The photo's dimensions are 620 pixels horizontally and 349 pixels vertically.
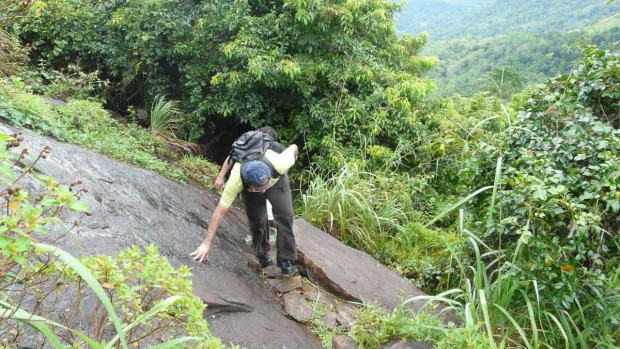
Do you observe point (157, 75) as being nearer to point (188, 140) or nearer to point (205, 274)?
point (188, 140)

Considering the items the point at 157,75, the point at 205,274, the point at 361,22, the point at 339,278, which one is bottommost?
the point at 339,278

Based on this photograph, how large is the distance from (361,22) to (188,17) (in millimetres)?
3019

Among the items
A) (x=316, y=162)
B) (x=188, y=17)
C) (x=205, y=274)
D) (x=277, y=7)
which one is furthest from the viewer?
(x=188, y=17)

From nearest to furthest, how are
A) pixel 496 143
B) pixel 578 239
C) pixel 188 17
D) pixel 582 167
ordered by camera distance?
1. pixel 578 239
2. pixel 582 167
3. pixel 496 143
4. pixel 188 17

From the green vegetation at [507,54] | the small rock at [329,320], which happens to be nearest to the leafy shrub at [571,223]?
the small rock at [329,320]

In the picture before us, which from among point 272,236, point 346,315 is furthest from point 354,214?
point 346,315

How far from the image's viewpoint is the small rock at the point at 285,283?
4277 millimetres

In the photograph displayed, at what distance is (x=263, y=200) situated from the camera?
4324 mm

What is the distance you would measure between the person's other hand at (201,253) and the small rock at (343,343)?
1.25 metres

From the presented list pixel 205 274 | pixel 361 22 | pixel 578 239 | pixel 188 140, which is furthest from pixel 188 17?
pixel 578 239

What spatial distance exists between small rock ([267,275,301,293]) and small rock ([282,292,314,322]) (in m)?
0.06

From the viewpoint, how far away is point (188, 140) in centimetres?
811

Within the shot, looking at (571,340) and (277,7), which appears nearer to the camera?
(571,340)

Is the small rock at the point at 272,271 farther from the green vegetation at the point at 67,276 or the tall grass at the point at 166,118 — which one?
the tall grass at the point at 166,118
